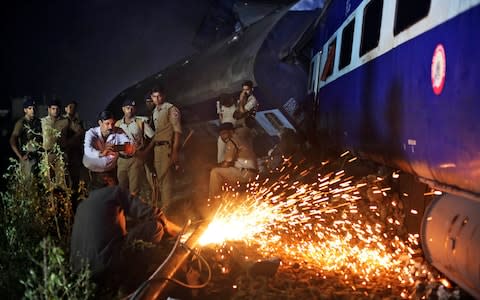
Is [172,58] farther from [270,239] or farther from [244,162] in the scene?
[270,239]

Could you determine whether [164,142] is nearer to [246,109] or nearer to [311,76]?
[246,109]

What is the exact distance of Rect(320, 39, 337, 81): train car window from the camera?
8.07m

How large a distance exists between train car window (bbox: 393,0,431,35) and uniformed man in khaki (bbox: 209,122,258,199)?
327 cm

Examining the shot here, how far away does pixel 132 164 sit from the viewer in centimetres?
735

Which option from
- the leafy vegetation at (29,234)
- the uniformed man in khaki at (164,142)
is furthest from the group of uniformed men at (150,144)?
the leafy vegetation at (29,234)

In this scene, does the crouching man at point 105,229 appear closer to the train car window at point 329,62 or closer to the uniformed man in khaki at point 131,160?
the uniformed man in khaki at point 131,160

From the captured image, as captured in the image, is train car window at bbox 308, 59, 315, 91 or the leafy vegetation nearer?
the leafy vegetation

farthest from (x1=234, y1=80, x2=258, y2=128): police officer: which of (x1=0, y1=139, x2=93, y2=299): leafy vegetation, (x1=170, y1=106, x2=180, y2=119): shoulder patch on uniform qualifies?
(x1=0, y1=139, x2=93, y2=299): leafy vegetation

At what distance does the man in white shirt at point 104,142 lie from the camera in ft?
19.9

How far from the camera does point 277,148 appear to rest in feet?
32.1

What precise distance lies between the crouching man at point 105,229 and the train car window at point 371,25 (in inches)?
121

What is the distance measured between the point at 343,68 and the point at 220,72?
5.23 m

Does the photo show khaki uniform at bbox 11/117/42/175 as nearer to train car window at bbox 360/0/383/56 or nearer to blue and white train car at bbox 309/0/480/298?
blue and white train car at bbox 309/0/480/298

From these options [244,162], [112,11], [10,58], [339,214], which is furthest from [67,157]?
[112,11]
